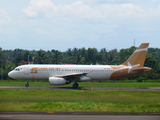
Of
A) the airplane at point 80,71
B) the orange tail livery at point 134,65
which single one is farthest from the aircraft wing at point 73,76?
the orange tail livery at point 134,65

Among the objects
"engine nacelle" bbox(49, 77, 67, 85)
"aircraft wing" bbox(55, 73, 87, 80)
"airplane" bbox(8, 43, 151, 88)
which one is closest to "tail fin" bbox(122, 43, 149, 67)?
"airplane" bbox(8, 43, 151, 88)

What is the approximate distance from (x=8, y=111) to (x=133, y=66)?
27738 mm

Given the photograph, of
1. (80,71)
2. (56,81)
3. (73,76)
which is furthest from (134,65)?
(56,81)

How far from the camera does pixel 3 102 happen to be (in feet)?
81.3

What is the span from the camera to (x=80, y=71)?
42.3m

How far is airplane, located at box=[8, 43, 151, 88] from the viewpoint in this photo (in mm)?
41531

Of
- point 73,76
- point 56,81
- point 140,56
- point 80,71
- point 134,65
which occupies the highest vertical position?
Answer: point 140,56

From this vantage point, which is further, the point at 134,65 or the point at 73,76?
the point at 134,65

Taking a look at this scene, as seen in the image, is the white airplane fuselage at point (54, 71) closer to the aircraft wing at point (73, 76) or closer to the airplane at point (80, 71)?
the airplane at point (80, 71)

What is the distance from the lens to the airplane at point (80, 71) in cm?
4153

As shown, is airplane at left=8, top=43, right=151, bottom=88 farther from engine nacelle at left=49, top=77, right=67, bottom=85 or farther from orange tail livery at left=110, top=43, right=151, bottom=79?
engine nacelle at left=49, top=77, right=67, bottom=85

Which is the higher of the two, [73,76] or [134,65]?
[134,65]

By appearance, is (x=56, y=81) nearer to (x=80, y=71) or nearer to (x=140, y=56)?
(x=80, y=71)

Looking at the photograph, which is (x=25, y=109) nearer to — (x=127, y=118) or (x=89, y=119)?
(x=89, y=119)
